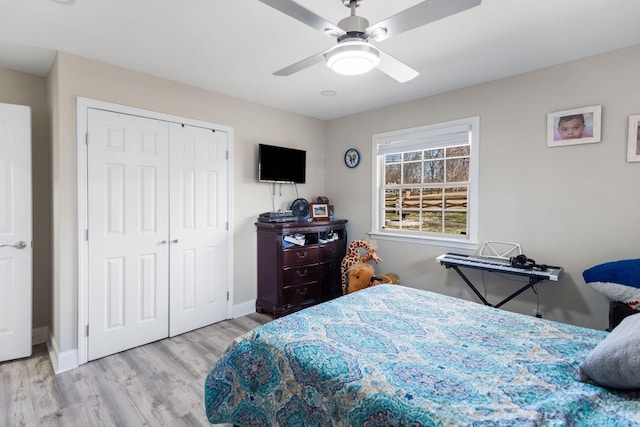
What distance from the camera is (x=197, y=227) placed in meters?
3.27

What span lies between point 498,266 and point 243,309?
2.74 metres

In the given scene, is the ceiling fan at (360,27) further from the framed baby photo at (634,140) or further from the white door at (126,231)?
the framed baby photo at (634,140)

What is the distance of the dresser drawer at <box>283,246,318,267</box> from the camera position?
354 cm

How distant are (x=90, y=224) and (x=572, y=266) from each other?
13.5 feet

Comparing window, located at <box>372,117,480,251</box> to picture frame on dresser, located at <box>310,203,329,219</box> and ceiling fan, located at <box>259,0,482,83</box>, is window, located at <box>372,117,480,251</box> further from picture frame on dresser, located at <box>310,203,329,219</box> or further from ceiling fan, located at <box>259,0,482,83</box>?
ceiling fan, located at <box>259,0,482,83</box>

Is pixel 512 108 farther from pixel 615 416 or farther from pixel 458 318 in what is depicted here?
pixel 615 416

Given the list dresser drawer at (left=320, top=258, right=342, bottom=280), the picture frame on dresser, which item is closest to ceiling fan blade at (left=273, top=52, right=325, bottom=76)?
the picture frame on dresser

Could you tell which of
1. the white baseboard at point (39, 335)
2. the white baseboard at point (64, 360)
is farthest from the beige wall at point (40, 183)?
the white baseboard at point (64, 360)

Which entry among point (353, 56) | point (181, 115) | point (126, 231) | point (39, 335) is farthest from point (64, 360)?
point (353, 56)

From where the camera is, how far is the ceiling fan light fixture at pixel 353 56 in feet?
5.22

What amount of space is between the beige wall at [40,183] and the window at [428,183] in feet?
11.4

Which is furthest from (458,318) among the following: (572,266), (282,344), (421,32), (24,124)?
(24,124)

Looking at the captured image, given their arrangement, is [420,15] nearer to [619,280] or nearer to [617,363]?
[617,363]

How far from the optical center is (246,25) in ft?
6.84
